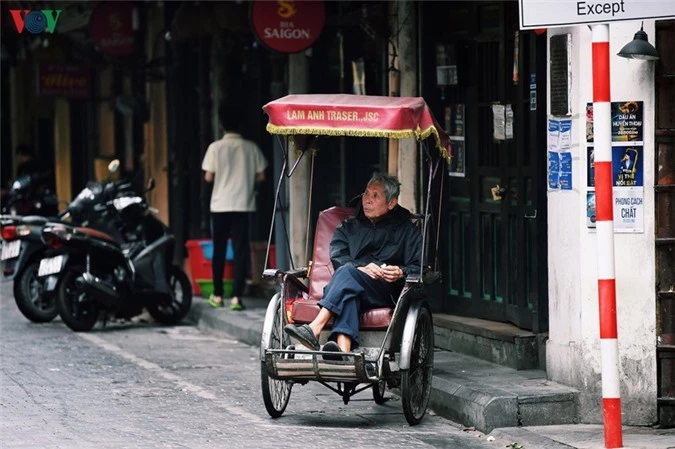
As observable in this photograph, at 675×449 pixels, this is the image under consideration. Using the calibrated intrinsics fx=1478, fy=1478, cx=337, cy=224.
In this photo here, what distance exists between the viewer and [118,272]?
13617 mm

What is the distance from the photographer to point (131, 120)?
838 inches

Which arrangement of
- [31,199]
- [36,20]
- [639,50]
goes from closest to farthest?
[639,50] → [36,20] → [31,199]

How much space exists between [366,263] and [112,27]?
9289 millimetres

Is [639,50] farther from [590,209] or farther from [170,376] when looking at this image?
[170,376]

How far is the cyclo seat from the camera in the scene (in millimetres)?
9094

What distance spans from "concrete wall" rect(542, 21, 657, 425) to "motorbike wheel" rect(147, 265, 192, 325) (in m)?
5.83

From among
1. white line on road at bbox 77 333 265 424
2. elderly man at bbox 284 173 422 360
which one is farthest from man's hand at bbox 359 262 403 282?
white line on road at bbox 77 333 265 424

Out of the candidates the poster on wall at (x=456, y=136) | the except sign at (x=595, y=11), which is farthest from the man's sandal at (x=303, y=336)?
the poster on wall at (x=456, y=136)

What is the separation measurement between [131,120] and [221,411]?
41.0 ft

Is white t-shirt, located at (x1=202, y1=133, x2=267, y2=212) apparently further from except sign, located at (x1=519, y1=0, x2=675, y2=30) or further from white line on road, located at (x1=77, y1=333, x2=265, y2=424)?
except sign, located at (x1=519, y1=0, x2=675, y2=30)

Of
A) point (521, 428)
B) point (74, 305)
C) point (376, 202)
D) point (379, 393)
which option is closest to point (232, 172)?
point (74, 305)

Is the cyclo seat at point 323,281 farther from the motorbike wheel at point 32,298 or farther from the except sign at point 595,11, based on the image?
the motorbike wheel at point 32,298

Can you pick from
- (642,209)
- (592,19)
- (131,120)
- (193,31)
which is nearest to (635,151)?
(642,209)

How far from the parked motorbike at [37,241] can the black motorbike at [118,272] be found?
0.13 meters
